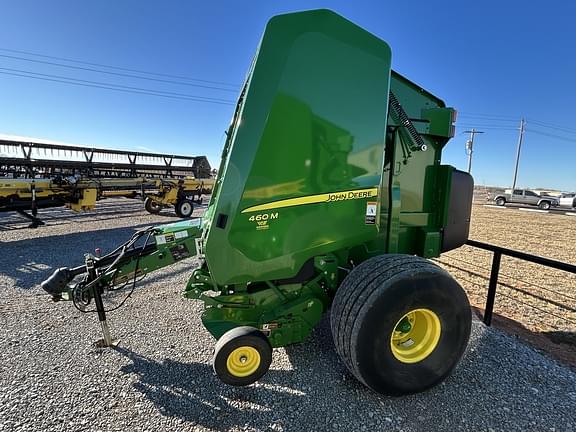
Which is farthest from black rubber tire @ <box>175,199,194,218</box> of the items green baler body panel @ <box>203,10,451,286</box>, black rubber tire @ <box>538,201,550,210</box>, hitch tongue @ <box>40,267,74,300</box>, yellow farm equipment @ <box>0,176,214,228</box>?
black rubber tire @ <box>538,201,550,210</box>

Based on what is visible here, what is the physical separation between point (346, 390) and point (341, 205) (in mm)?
1445

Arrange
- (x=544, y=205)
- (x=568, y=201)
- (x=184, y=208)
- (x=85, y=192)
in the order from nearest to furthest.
A: (x=85, y=192) < (x=184, y=208) < (x=544, y=205) < (x=568, y=201)

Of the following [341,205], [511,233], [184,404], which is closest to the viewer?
[184,404]

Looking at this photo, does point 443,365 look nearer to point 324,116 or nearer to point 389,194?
point 389,194

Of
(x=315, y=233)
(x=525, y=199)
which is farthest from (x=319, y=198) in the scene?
(x=525, y=199)

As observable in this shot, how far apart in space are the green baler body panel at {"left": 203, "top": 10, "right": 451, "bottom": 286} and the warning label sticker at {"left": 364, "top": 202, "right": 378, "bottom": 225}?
1cm

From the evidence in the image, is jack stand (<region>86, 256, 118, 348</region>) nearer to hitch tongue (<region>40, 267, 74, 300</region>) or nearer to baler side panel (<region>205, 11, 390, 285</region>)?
hitch tongue (<region>40, 267, 74, 300</region>)

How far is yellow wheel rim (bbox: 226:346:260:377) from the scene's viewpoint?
211cm

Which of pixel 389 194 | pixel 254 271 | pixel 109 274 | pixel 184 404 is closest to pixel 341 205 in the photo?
pixel 389 194

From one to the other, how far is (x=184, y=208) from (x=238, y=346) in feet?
33.2

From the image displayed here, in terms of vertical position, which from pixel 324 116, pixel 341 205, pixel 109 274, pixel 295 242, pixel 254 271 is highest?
pixel 324 116

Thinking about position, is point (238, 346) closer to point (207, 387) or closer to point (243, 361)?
point (243, 361)

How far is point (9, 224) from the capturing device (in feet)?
27.8

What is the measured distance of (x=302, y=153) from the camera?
7.09ft
